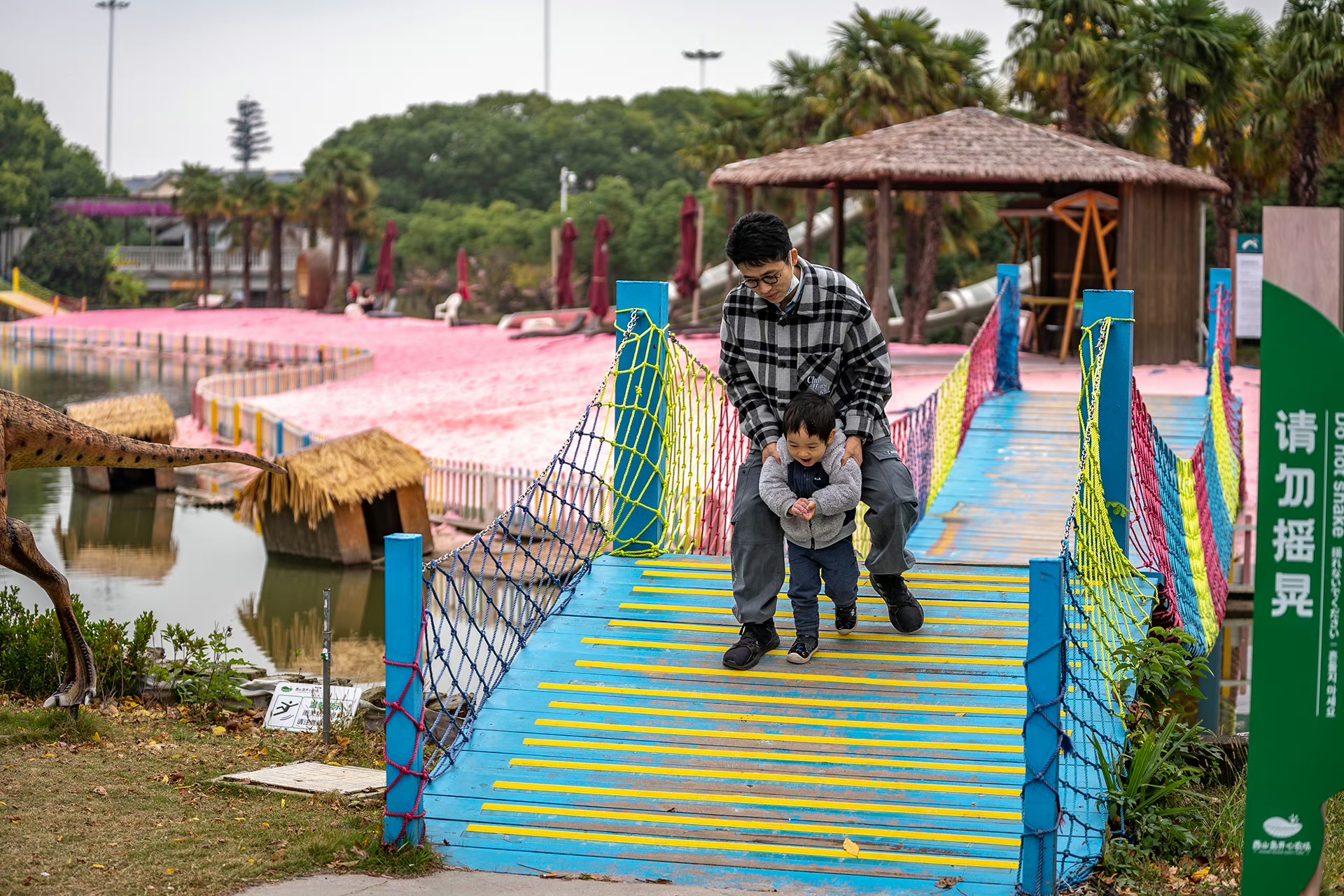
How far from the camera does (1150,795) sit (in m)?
4.72

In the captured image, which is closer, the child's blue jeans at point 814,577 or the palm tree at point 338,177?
the child's blue jeans at point 814,577

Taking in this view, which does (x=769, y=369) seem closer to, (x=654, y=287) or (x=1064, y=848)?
(x=654, y=287)

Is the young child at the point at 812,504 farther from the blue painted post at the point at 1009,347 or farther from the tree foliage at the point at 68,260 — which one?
the tree foliage at the point at 68,260

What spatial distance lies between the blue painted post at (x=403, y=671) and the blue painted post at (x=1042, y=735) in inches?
68.2

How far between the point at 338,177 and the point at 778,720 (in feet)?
149

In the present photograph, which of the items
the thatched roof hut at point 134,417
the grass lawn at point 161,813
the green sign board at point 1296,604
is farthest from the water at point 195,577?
the green sign board at point 1296,604

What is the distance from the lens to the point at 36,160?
64.1m

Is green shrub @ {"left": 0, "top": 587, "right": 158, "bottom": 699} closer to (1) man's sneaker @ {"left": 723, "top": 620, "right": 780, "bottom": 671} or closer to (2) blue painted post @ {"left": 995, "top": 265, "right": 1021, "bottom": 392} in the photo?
(1) man's sneaker @ {"left": 723, "top": 620, "right": 780, "bottom": 671}

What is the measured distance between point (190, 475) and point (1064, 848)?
20.3 meters

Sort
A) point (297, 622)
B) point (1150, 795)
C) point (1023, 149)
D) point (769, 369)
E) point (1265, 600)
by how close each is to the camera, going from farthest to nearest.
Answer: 1. point (1023, 149)
2. point (297, 622)
3. point (769, 369)
4. point (1150, 795)
5. point (1265, 600)

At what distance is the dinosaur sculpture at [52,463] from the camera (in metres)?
6.22

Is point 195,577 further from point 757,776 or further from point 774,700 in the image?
point 757,776

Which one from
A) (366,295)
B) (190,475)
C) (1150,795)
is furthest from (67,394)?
(1150,795)

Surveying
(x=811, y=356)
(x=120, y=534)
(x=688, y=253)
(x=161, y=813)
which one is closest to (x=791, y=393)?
(x=811, y=356)
